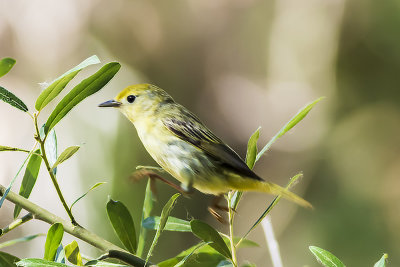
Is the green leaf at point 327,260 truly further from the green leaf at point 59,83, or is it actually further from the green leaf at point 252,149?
the green leaf at point 59,83

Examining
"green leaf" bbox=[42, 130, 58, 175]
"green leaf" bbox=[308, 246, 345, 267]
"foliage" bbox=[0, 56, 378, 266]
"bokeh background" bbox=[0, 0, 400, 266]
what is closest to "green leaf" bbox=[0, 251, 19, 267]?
"foliage" bbox=[0, 56, 378, 266]

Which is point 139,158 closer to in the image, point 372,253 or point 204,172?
point 372,253

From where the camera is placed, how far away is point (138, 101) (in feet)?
3.31

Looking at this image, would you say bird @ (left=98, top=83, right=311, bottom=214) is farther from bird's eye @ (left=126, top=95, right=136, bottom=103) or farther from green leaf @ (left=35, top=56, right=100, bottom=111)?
green leaf @ (left=35, top=56, right=100, bottom=111)

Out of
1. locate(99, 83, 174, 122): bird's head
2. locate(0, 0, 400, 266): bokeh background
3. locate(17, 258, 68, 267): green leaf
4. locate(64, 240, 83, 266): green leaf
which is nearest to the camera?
locate(17, 258, 68, 267): green leaf

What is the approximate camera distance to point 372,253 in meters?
2.29

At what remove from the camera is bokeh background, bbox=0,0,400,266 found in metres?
2.41

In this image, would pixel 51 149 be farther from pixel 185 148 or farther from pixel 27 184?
pixel 185 148

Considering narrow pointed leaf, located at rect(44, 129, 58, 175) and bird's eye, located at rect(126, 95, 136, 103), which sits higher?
bird's eye, located at rect(126, 95, 136, 103)

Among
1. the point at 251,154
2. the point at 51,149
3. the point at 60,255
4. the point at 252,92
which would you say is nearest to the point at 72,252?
the point at 60,255

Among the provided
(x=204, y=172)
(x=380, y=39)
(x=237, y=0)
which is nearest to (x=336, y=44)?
(x=380, y=39)

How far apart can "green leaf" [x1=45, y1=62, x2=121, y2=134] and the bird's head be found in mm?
310

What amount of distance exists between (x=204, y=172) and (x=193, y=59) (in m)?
2.27

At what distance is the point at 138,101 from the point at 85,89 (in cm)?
35
